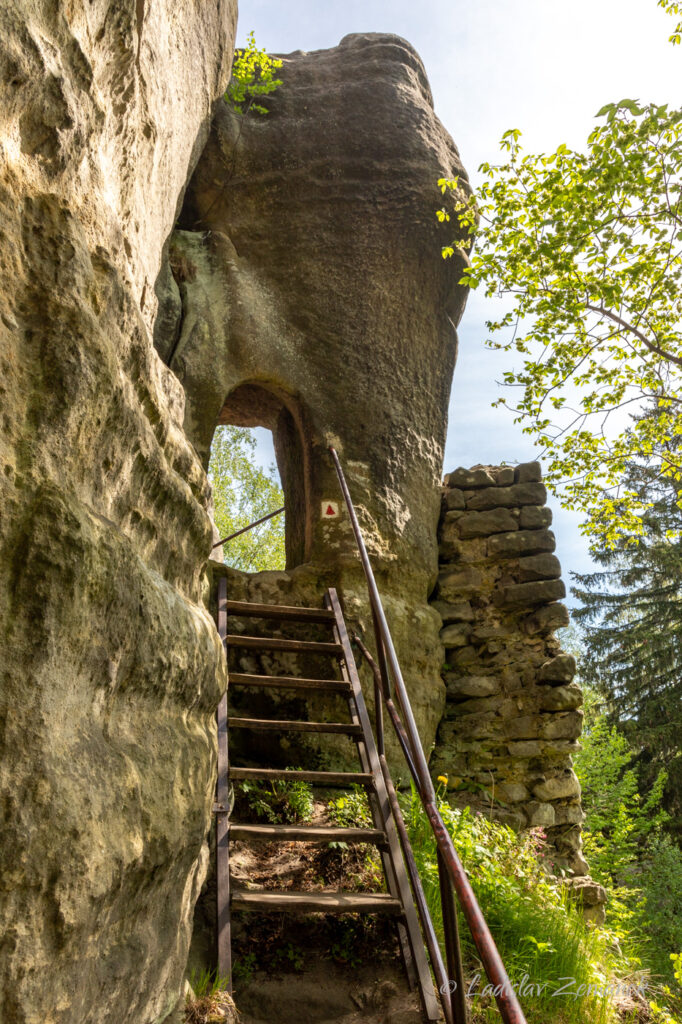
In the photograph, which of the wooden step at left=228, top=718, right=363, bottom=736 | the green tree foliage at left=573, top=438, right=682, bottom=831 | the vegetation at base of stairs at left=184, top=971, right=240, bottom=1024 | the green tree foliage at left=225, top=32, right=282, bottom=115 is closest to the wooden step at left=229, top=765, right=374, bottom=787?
the wooden step at left=228, top=718, right=363, bottom=736

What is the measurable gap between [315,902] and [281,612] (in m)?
1.91

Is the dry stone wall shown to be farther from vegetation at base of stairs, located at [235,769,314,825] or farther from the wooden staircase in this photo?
the wooden staircase

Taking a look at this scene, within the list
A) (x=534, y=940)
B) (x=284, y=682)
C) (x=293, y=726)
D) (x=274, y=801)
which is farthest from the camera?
(x=274, y=801)

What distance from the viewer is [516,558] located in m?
5.86

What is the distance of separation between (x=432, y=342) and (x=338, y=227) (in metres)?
1.31

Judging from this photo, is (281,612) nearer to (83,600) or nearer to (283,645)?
(283,645)

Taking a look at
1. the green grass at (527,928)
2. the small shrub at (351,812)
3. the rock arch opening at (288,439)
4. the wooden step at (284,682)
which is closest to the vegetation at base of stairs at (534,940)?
the green grass at (527,928)

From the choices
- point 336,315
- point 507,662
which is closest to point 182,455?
point 507,662

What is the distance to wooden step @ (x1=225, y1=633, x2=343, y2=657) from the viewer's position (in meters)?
4.08

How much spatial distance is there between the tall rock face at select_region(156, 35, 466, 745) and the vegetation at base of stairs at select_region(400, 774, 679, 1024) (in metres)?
1.26

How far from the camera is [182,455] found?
2.53m

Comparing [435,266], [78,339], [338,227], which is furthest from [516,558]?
[78,339]

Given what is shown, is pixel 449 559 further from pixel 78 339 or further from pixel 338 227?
pixel 78 339

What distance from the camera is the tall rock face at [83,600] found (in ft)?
4.34
